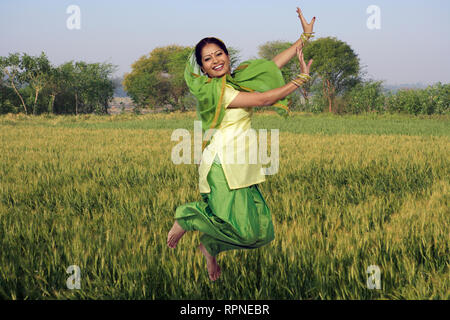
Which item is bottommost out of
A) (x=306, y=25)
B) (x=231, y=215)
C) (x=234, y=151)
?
(x=231, y=215)

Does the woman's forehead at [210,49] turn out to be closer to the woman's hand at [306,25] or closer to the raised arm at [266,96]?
the raised arm at [266,96]

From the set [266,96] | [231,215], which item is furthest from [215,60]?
[231,215]

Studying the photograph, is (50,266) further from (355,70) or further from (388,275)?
(355,70)

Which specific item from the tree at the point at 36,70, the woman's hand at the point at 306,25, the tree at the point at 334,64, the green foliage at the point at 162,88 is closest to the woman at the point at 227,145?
the woman's hand at the point at 306,25

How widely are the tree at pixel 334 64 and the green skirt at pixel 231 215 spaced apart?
28.6m

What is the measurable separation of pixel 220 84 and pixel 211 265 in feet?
3.13

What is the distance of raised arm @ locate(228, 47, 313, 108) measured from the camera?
168 centimetres

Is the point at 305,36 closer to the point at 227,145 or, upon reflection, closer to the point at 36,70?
the point at 227,145

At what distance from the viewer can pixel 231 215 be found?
5.63ft

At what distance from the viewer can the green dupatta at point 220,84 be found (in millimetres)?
1729

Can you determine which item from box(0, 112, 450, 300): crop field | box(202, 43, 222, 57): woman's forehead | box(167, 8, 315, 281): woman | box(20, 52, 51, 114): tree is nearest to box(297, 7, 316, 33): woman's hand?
box(167, 8, 315, 281): woman

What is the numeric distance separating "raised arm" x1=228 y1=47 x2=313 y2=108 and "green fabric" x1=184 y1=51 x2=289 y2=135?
0.28ft
